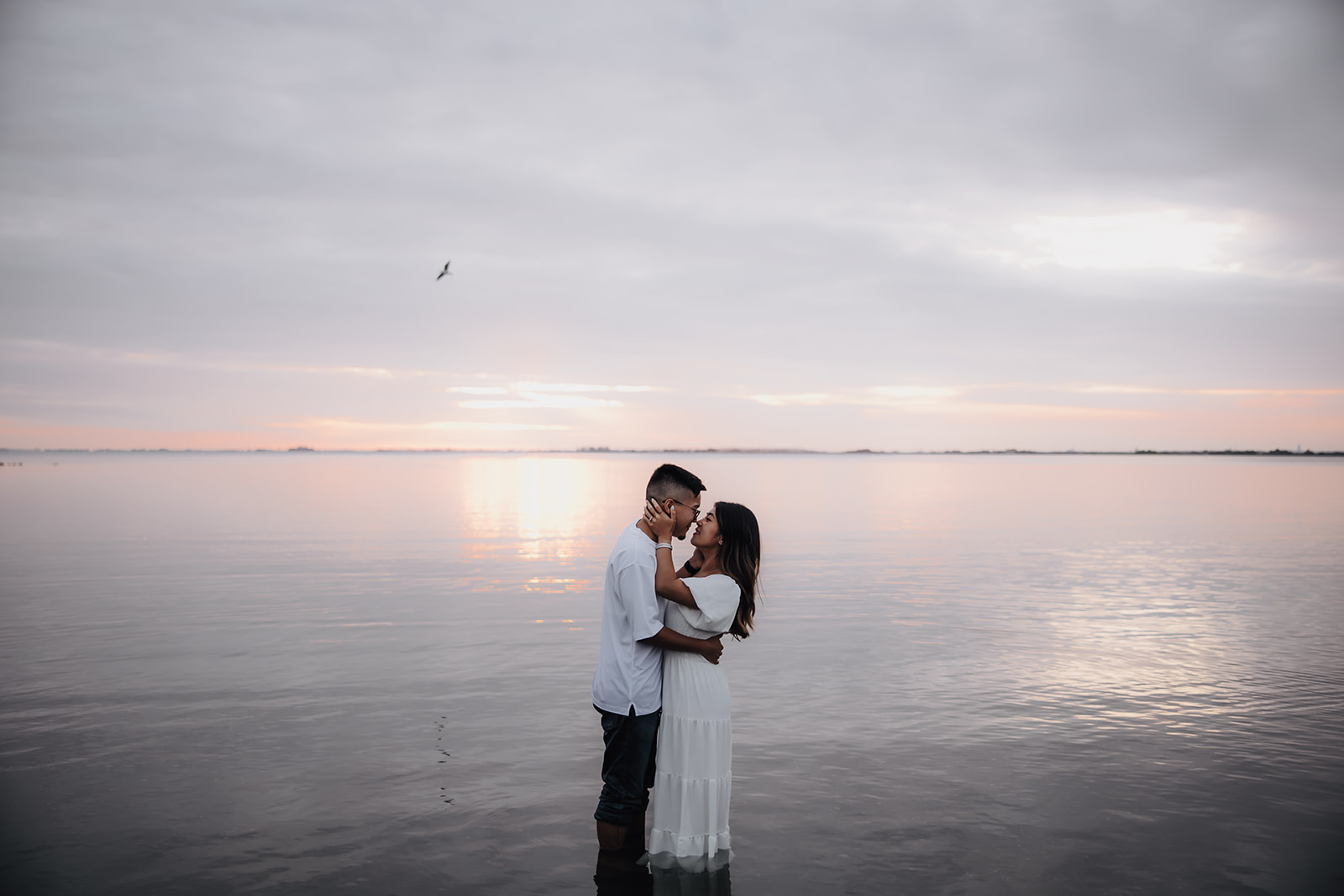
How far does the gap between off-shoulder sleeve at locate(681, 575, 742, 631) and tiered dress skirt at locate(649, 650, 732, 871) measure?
41 centimetres

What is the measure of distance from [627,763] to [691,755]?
52cm

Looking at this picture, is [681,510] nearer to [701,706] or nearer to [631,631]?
[631,631]

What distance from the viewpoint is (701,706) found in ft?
22.1

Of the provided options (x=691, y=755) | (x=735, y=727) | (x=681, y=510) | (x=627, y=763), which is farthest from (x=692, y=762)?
(x=735, y=727)

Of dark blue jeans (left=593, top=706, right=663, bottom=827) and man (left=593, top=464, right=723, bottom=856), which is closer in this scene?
man (left=593, top=464, right=723, bottom=856)

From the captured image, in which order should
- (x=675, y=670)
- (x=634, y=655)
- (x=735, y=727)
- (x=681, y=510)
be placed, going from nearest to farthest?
(x=681, y=510)
(x=634, y=655)
(x=675, y=670)
(x=735, y=727)

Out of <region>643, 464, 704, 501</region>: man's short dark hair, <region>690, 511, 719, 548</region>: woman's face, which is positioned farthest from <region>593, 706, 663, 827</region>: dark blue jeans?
<region>643, 464, 704, 501</region>: man's short dark hair

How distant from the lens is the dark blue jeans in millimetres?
6766

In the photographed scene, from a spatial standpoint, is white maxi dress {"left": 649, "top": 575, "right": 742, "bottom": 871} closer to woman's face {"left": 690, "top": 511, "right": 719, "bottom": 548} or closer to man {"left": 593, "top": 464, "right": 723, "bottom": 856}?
man {"left": 593, "top": 464, "right": 723, "bottom": 856}

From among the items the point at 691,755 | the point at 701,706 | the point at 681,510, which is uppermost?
the point at 681,510

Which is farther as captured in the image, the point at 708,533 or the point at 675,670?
the point at 675,670

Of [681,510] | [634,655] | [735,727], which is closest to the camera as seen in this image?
[681,510]

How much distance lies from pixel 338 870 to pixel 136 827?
2.13 meters

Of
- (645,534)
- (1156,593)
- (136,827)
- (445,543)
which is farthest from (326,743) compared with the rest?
(445,543)
